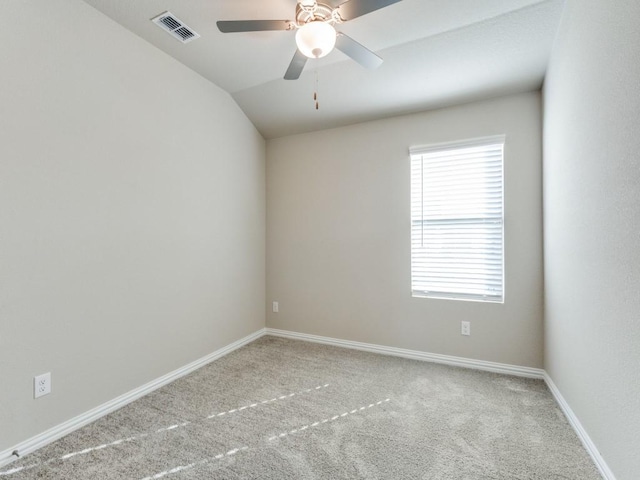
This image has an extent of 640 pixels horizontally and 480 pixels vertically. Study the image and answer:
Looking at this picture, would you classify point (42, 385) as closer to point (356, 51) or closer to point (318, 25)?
point (318, 25)

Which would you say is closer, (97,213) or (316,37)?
(316,37)

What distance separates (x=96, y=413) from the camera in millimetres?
1976

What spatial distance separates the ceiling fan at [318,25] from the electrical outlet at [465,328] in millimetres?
2349

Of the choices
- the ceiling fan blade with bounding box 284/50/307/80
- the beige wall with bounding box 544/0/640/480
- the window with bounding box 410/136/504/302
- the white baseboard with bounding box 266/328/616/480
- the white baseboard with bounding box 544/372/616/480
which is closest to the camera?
the beige wall with bounding box 544/0/640/480

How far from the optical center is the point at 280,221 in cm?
369

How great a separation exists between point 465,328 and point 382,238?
114 centimetres

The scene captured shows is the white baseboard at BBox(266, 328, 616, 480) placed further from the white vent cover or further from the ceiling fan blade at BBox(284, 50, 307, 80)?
the white vent cover

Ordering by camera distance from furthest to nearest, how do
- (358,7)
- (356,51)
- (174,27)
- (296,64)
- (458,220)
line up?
(458,220) → (174,27) → (296,64) → (356,51) → (358,7)

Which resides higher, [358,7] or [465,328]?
[358,7]

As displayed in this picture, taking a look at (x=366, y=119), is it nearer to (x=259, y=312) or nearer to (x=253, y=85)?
(x=253, y=85)

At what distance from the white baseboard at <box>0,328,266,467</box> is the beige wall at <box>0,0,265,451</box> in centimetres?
4

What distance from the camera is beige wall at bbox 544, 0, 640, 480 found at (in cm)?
125

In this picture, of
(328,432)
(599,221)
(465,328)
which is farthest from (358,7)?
(465,328)

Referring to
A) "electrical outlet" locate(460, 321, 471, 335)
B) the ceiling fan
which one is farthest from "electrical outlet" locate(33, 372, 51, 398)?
"electrical outlet" locate(460, 321, 471, 335)
